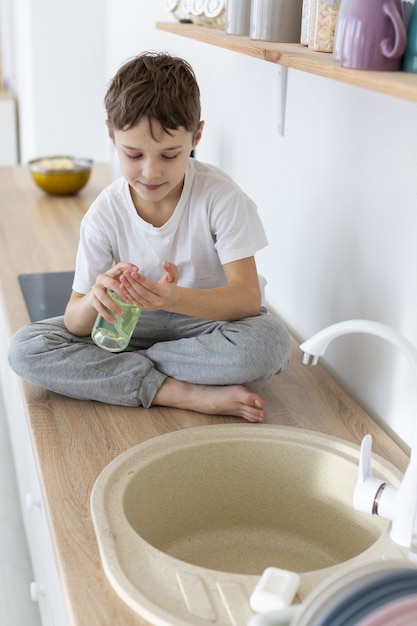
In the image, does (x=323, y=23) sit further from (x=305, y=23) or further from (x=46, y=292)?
(x=46, y=292)

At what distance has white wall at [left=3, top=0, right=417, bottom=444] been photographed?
4.05ft

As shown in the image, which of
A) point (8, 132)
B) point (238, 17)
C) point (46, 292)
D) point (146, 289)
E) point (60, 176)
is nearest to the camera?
point (146, 289)

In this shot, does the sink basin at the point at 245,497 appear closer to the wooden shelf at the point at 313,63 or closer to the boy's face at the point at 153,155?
the boy's face at the point at 153,155

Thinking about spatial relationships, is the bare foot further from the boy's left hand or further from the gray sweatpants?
the boy's left hand

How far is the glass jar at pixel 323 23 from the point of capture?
3.60 ft

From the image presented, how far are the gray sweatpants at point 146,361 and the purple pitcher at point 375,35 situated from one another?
528 mm

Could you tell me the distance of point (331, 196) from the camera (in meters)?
1.45

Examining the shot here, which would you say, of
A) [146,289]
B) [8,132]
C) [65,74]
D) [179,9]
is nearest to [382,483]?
[146,289]

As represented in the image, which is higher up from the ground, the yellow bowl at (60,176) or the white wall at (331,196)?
the white wall at (331,196)

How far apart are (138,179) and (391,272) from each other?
415mm

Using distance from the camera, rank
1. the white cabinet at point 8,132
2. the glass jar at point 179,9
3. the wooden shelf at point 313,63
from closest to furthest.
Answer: the wooden shelf at point 313,63
the glass jar at point 179,9
the white cabinet at point 8,132

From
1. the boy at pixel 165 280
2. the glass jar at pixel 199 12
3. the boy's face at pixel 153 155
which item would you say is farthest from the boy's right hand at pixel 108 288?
the glass jar at pixel 199 12

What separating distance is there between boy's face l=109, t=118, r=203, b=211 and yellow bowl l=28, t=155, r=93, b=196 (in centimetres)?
123

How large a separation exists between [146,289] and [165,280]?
5cm
